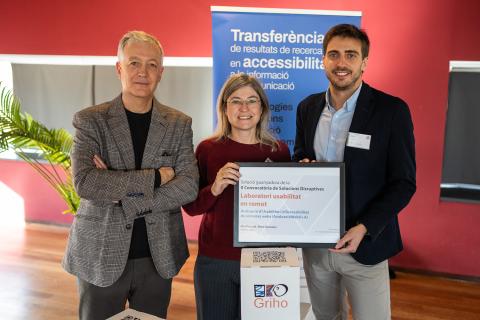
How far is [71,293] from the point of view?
3.72m

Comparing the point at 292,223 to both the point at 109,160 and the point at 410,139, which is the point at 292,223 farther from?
the point at 109,160

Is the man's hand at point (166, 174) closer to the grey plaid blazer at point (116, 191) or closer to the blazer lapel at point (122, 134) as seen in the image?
the grey plaid blazer at point (116, 191)

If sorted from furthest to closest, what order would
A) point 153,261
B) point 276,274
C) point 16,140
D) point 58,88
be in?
point 58,88, point 16,140, point 153,261, point 276,274

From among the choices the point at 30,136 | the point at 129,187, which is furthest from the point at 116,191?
the point at 30,136

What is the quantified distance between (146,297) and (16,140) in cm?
284

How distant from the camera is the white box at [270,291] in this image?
Answer: 4.56ft

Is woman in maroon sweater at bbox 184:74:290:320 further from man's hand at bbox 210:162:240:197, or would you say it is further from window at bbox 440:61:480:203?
window at bbox 440:61:480:203

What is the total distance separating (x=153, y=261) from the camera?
1866 mm

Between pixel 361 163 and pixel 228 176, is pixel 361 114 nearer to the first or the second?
pixel 361 163

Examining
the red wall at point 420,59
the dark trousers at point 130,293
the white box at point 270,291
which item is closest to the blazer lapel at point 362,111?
the white box at point 270,291

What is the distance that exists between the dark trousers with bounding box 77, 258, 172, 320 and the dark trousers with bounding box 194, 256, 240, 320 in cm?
22

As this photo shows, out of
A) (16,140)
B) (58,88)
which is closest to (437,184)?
(16,140)

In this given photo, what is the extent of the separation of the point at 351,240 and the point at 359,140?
1.44 feet

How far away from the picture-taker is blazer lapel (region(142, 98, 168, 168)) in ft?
5.94
